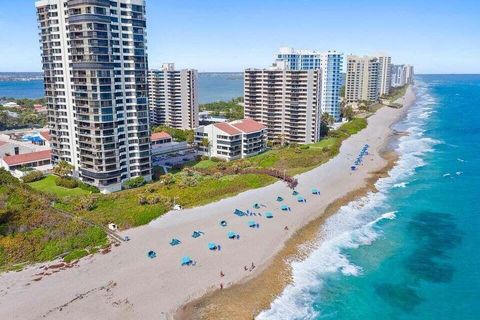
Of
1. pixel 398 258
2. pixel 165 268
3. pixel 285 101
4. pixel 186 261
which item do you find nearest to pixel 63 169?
pixel 165 268

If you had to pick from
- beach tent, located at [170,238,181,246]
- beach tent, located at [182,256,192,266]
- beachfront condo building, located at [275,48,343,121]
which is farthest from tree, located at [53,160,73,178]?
beachfront condo building, located at [275,48,343,121]

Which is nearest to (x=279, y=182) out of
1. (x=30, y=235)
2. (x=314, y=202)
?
(x=314, y=202)

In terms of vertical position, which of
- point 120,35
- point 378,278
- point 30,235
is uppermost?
point 120,35

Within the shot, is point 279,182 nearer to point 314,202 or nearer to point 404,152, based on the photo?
point 314,202

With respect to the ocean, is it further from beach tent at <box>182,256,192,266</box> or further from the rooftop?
the rooftop

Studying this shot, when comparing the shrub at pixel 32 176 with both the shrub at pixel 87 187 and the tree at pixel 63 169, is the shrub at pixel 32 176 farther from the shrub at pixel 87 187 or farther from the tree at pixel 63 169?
the shrub at pixel 87 187
